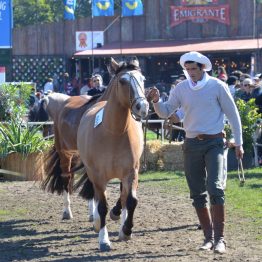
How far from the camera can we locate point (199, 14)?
38906 mm

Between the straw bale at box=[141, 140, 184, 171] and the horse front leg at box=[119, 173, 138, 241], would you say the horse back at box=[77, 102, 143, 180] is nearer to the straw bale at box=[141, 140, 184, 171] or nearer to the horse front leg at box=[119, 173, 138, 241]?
the horse front leg at box=[119, 173, 138, 241]

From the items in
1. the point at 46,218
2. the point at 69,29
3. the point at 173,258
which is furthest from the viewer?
the point at 69,29

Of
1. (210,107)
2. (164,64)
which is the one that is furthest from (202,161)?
(164,64)

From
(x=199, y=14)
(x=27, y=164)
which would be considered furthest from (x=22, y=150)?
(x=199, y=14)

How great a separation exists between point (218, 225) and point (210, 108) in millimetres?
1161

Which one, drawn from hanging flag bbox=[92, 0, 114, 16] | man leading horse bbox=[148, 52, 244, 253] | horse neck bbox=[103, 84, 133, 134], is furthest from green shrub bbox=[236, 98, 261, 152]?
hanging flag bbox=[92, 0, 114, 16]

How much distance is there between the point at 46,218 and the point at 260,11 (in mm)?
27673

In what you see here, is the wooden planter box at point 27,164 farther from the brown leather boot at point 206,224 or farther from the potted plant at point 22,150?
the brown leather boot at point 206,224

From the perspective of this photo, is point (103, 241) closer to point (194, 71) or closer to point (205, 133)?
point (205, 133)

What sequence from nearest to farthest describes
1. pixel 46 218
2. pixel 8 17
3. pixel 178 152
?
1. pixel 46 218
2. pixel 178 152
3. pixel 8 17

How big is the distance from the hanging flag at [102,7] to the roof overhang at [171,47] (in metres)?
1.55

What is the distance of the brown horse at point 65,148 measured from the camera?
12.0 metres

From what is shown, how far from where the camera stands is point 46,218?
1174cm

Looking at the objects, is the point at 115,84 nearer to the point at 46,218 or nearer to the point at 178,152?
the point at 46,218
